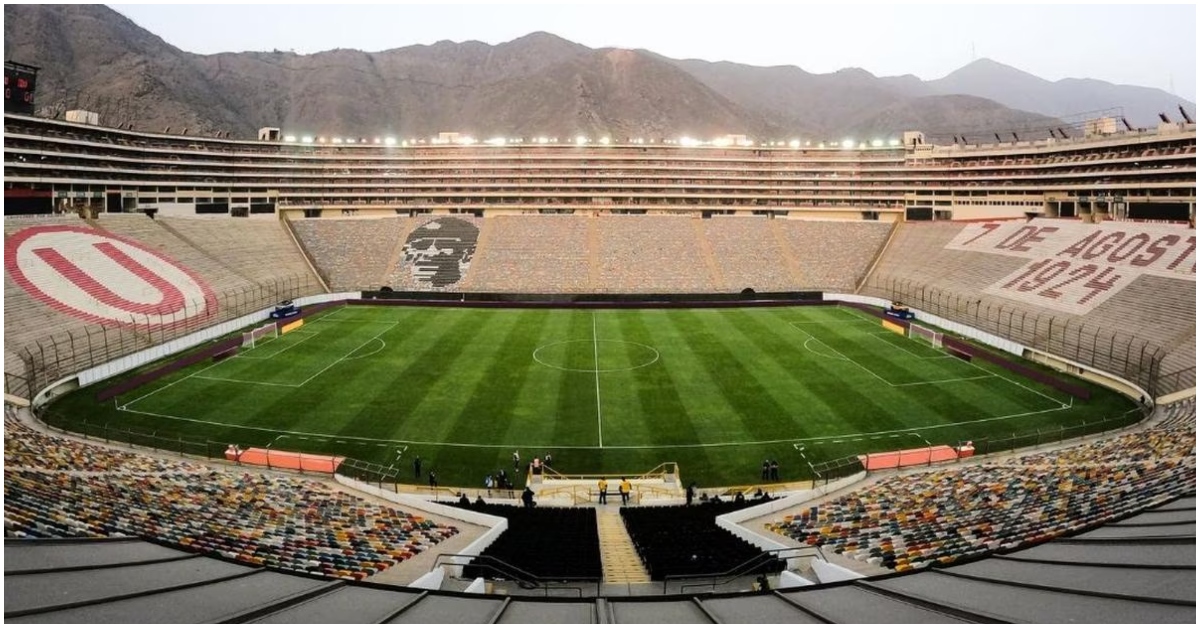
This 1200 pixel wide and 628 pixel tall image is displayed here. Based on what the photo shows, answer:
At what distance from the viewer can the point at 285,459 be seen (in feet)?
84.2

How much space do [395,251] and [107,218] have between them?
23.7 m

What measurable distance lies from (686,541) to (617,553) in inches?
74.8

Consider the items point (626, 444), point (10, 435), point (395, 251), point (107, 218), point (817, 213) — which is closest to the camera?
point (10, 435)

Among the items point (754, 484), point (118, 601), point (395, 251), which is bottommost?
point (754, 484)

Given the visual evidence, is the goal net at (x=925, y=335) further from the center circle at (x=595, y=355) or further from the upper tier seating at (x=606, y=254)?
the upper tier seating at (x=606, y=254)

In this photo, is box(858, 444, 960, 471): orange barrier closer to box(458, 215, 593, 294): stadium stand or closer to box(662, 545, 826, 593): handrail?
box(662, 545, 826, 593): handrail

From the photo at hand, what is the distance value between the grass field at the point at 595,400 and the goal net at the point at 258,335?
85cm

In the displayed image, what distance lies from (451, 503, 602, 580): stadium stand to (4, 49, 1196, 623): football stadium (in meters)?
0.14

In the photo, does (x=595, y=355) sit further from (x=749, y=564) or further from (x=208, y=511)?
(x=749, y=564)

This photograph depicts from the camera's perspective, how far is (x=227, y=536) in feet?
54.3

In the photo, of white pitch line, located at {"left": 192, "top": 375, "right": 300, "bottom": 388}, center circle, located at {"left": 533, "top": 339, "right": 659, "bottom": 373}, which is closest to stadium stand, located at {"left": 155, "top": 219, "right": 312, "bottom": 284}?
white pitch line, located at {"left": 192, "top": 375, "right": 300, "bottom": 388}

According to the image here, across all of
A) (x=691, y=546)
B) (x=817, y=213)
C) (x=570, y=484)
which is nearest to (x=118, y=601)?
(x=691, y=546)

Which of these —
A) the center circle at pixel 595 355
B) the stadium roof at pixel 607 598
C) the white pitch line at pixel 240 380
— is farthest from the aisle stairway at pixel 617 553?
the white pitch line at pixel 240 380

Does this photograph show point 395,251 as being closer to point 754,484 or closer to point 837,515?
point 754,484
